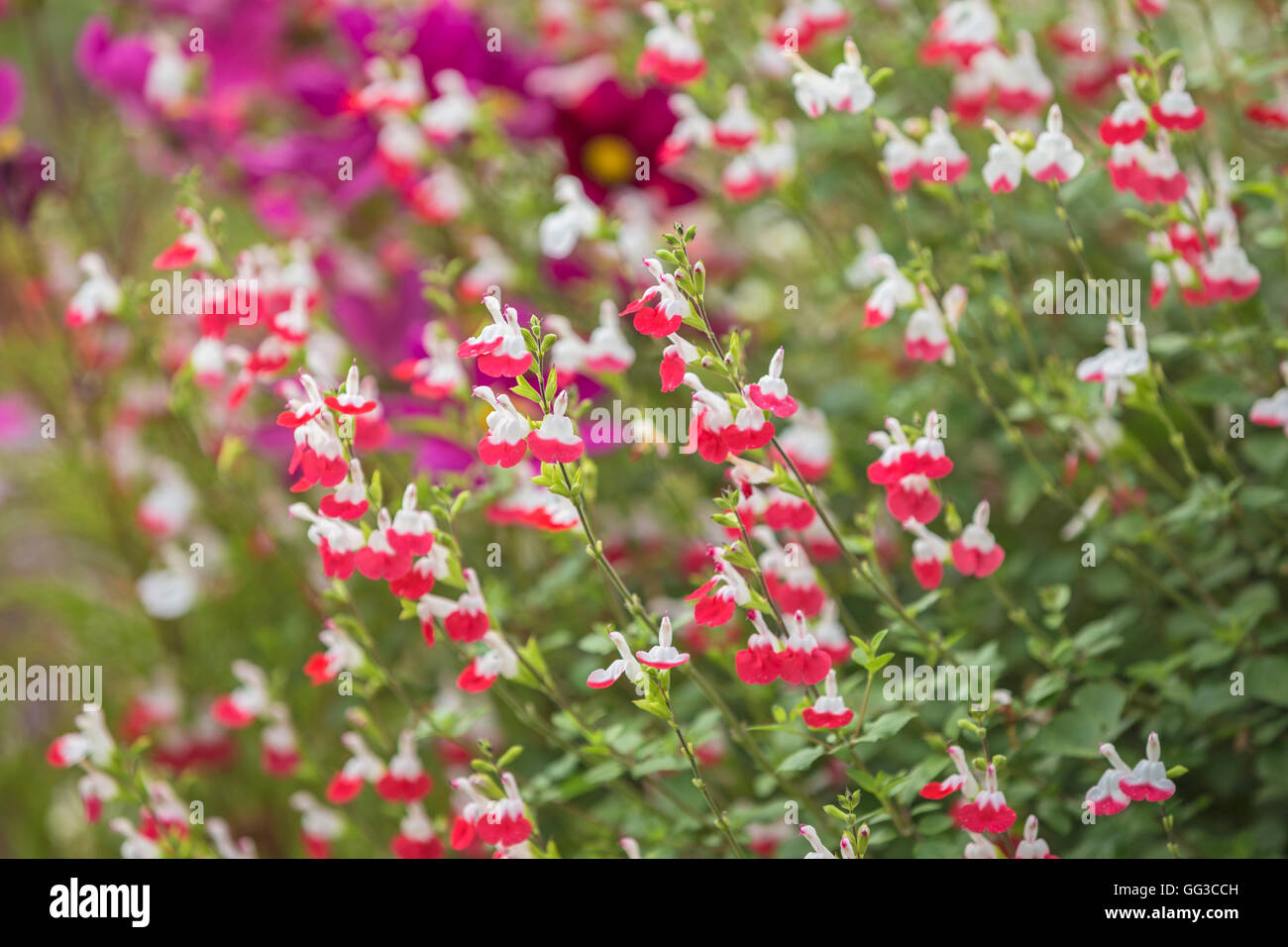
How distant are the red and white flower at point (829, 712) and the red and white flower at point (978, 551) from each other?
4.3 inches

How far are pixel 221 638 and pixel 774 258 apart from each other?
70 centimetres

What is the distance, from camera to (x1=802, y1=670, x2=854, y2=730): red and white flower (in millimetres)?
587

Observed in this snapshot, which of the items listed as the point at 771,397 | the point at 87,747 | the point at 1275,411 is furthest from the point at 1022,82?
the point at 87,747

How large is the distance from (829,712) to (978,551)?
0.13m

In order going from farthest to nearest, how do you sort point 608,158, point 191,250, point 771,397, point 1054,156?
point 608,158 < point 191,250 < point 1054,156 < point 771,397

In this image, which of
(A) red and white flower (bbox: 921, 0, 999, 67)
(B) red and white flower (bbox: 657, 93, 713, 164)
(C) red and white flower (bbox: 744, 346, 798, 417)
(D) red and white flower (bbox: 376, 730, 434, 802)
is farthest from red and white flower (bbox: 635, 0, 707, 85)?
(D) red and white flower (bbox: 376, 730, 434, 802)

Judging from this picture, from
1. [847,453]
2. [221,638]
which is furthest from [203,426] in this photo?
[847,453]

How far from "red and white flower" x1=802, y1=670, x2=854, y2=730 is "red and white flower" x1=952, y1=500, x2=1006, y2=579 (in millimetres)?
109

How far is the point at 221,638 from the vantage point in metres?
1.16

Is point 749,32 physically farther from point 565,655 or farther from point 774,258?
point 565,655

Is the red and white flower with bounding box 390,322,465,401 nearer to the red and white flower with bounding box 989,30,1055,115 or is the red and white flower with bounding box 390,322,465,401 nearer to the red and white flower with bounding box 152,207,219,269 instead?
the red and white flower with bounding box 152,207,219,269

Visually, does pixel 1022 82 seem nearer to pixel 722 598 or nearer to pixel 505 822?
pixel 722 598

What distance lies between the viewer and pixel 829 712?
59 cm
